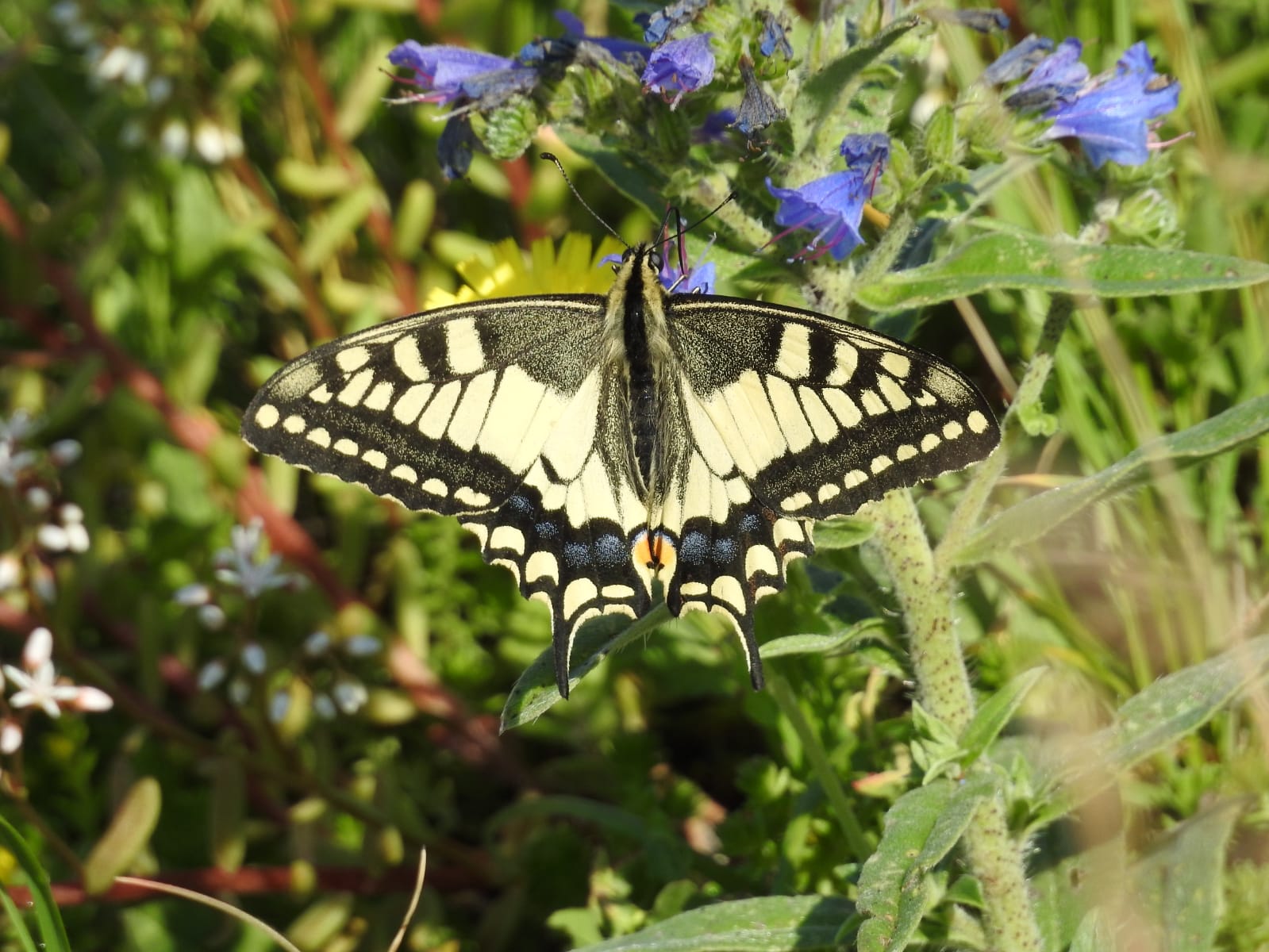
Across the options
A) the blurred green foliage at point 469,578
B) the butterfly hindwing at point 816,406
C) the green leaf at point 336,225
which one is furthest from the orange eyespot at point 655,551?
the green leaf at point 336,225

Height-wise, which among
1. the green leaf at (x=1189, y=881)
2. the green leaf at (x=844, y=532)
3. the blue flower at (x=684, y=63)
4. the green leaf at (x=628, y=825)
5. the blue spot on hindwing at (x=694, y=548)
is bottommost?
the green leaf at (x=628, y=825)

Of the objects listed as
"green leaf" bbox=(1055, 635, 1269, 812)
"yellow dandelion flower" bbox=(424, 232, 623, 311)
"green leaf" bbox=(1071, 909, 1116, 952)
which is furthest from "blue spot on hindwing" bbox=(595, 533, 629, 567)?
"green leaf" bbox=(1071, 909, 1116, 952)

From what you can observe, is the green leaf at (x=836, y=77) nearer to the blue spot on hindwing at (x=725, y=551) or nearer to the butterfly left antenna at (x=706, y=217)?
the butterfly left antenna at (x=706, y=217)

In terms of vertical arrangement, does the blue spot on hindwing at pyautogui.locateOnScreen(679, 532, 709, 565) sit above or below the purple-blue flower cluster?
below

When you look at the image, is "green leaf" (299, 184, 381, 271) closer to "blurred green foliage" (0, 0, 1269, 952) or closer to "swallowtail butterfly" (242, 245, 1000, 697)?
"blurred green foliage" (0, 0, 1269, 952)

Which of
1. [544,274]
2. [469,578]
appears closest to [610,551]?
[544,274]

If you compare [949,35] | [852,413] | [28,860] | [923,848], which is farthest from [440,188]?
[923,848]

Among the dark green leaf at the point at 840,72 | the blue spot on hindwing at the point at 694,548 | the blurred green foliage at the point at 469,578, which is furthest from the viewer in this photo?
the blurred green foliage at the point at 469,578

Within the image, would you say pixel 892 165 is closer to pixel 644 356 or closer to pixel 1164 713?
pixel 644 356
